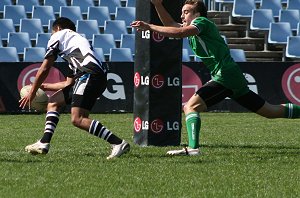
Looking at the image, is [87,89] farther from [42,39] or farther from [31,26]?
[31,26]

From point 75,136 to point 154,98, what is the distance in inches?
96.6

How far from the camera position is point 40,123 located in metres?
16.5

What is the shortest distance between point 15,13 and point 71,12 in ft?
5.07

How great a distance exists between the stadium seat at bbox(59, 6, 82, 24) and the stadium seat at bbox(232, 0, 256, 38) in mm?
4129

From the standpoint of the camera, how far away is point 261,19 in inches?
902

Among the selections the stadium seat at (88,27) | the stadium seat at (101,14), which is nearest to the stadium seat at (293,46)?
the stadium seat at (88,27)

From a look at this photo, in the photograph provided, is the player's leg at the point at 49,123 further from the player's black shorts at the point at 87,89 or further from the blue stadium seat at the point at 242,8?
the blue stadium seat at the point at 242,8

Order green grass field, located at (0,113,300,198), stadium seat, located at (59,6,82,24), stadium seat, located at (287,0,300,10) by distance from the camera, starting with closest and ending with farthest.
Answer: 1. green grass field, located at (0,113,300,198)
2. stadium seat, located at (59,6,82,24)
3. stadium seat, located at (287,0,300,10)

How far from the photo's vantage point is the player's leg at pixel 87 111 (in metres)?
9.95

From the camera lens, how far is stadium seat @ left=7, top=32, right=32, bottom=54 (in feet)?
73.9

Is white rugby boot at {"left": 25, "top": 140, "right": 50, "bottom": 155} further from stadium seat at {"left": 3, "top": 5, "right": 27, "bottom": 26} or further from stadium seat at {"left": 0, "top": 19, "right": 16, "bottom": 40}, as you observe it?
stadium seat at {"left": 3, "top": 5, "right": 27, "bottom": 26}

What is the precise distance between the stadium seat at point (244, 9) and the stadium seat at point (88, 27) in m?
3.60

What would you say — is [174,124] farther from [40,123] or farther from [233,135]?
[40,123]

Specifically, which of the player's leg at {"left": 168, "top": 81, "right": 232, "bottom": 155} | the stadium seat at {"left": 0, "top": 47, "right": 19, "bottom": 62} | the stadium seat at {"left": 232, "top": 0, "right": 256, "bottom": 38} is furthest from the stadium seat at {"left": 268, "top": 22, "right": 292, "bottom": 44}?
the player's leg at {"left": 168, "top": 81, "right": 232, "bottom": 155}
